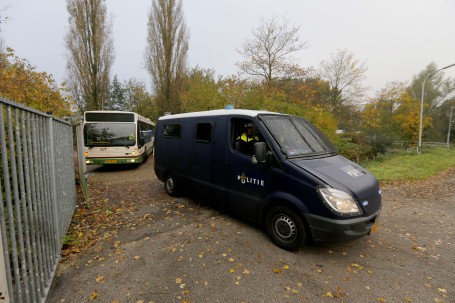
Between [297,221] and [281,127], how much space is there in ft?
5.62

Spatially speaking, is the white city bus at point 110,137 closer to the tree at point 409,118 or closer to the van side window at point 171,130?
the van side window at point 171,130

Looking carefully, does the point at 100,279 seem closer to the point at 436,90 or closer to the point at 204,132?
the point at 204,132

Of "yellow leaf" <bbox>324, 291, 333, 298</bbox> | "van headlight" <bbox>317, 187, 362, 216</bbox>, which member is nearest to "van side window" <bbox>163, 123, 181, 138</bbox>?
"van headlight" <bbox>317, 187, 362, 216</bbox>

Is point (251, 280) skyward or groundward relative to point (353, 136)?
groundward

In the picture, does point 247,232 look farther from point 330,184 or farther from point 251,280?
point 330,184

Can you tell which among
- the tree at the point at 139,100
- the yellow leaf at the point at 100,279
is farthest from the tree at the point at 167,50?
the yellow leaf at the point at 100,279

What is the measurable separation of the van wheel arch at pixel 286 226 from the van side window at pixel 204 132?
2059 mm

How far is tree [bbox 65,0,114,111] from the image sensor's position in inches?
736

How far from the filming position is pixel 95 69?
19.8m

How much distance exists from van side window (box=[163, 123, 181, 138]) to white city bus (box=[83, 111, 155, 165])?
506 centimetres

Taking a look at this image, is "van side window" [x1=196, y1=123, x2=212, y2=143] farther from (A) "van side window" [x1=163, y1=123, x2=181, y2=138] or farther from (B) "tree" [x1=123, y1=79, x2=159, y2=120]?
(B) "tree" [x1=123, y1=79, x2=159, y2=120]

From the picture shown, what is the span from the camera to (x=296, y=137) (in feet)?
14.1

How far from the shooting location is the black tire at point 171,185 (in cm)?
644

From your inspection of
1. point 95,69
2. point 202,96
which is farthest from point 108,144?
point 95,69
